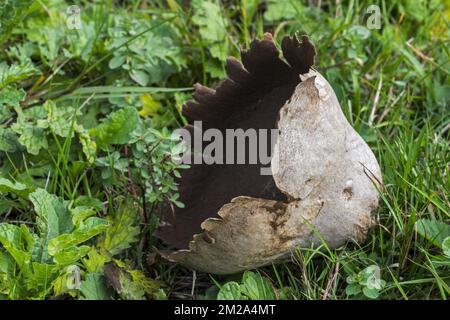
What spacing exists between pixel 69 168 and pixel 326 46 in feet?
3.12

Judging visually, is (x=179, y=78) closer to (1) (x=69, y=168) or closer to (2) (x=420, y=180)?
(1) (x=69, y=168)

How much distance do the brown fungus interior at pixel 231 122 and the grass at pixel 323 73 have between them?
Answer: 0.10m

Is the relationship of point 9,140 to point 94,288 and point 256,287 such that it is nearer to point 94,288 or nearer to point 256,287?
point 94,288

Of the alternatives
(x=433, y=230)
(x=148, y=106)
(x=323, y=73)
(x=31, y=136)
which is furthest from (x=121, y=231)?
(x=323, y=73)

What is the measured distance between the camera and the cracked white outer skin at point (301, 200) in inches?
63.1

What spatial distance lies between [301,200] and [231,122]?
0.46 m

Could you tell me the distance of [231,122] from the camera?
204 cm

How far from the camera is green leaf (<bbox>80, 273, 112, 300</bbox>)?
1729 mm

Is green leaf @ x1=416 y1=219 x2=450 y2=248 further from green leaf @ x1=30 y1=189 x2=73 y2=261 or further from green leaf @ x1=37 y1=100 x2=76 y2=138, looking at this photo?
green leaf @ x1=37 y1=100 x2=76 y2=138

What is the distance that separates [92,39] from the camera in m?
2.32

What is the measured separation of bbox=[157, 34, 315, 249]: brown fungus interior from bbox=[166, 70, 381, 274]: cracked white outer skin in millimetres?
→ 181

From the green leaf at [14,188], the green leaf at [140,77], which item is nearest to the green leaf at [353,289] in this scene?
the green leaf at [14,188]

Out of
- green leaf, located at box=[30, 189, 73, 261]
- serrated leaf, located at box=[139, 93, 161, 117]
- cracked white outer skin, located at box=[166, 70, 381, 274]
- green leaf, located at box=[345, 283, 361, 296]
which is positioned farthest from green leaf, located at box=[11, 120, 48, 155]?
green leaf, located at box=[345, 283, 361, 296]
